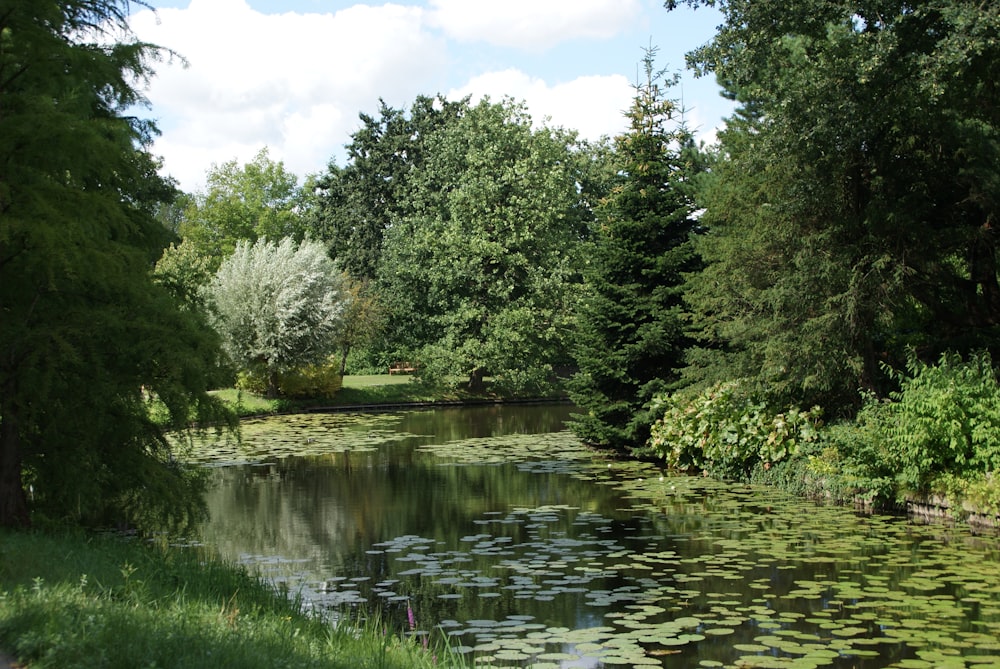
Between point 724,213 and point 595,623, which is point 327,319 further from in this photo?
point 595,623

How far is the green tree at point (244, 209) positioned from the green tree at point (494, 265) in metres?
23.4

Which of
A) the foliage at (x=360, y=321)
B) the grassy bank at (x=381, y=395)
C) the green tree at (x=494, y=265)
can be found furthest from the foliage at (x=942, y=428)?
the foliage at (x=360, y=321)

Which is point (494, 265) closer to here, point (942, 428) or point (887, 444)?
point (887, 444)

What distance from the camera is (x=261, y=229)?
66.5 meters

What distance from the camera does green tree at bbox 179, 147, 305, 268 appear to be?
216 feet

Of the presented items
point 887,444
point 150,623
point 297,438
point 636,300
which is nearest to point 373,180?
point 297,438

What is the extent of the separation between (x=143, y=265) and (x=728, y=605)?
25.2 feet

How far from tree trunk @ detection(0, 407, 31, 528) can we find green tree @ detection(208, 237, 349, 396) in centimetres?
2698

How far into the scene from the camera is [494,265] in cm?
4325

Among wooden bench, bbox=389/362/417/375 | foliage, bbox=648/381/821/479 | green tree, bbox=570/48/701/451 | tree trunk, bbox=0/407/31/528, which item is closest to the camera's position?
tree trunk, bbox=0/407/31/528

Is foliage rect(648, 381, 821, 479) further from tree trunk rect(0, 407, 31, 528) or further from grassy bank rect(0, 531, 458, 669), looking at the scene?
tree trunk rect(0, 407, 31, 528)

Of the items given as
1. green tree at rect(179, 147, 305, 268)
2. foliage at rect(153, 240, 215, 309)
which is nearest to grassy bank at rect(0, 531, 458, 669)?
foliage at rect(153, 240, 215, 309)

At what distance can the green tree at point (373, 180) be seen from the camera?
57.5 metres

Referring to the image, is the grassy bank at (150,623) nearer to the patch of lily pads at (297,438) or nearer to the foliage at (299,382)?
the patch of lily pads at (297,438)
